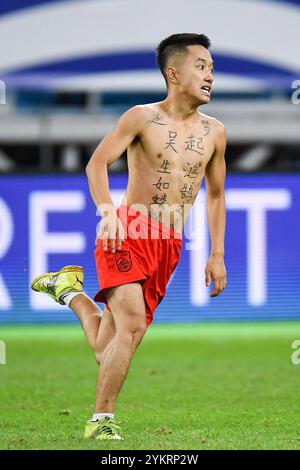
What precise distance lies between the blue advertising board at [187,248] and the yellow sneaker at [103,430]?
7.74 meters

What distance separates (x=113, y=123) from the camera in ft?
63.5

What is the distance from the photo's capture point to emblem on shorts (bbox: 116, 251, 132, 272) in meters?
6.79

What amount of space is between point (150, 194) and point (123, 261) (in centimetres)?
52

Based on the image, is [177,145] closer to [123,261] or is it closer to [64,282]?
[123,261]

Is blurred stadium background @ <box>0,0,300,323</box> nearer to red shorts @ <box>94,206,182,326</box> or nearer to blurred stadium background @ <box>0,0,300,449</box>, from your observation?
blurred stadium background @ <box>0,0,300,449</box>

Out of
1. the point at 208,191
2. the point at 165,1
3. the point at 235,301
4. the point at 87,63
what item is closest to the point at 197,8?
the point at 165,1

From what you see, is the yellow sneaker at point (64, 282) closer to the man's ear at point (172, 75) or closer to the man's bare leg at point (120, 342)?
the man's bare leg at point (120, 342)

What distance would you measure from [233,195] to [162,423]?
23.6 feet

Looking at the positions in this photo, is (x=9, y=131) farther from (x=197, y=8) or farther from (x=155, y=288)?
(x=155, y=288)

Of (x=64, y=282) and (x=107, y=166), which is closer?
(x=107, y=166)

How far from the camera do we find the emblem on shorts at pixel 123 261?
22.3 ft

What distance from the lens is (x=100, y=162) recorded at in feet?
22.2

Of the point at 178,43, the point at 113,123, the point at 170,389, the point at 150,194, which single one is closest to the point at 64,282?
the point at 150,194

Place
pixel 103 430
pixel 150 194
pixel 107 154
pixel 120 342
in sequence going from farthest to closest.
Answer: pixel 150 194 → pixel 107 154 → pixel 120 342 → pixel 103 430
